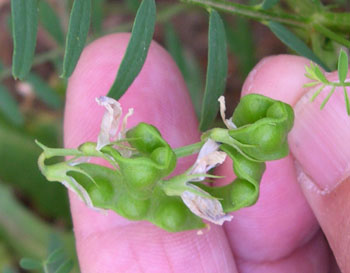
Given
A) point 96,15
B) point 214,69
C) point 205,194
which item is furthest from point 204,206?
point 96,15

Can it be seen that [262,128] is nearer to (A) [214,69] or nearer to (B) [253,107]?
(B) [253,107]

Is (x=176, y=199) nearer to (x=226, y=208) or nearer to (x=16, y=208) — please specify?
(x=226, y=208)

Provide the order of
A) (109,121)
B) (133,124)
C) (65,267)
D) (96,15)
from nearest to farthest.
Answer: (109,121), (65,267), (133,124), (96,15)

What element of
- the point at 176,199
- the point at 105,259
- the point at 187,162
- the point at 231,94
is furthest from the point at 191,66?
the point at 176,199

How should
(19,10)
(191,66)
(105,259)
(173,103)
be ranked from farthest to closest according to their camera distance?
(191,66)
(173,103)
(105,259)
(19,10)

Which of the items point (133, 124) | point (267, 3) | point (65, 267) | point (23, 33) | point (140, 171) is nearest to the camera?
point (140, 171)

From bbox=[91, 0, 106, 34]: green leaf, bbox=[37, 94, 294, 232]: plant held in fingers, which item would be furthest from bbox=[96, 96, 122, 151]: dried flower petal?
bbox=[91, 0, 106, 34]: green leaf

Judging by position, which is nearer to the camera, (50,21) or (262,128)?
(262,128)
